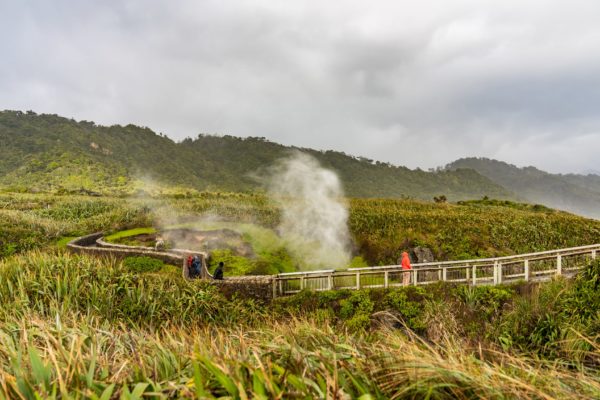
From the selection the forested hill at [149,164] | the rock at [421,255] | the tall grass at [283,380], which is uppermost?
the forested hill at [149,164]

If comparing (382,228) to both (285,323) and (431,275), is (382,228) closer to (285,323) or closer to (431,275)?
(431,275)

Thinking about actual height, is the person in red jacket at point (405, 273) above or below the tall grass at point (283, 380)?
below

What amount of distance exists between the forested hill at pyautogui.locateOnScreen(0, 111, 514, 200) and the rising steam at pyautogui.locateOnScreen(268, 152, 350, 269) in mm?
19547

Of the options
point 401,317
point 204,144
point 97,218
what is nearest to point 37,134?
point 204,144

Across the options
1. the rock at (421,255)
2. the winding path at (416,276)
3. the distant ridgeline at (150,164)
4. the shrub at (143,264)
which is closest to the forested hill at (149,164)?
the distant ridgeline at (150,164)

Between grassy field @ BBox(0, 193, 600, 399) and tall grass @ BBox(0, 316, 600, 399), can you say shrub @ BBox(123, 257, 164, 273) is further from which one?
tall grass @ BBox(0, 316, 600, 399)

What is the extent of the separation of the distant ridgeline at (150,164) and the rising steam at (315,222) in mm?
19374

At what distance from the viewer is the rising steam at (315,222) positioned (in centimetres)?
2155

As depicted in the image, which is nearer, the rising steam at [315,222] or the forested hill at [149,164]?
the rising steam at [315,222]

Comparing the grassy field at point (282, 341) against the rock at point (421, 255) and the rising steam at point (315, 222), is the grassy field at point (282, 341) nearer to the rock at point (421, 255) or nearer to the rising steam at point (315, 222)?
the rising steam at point (315, 222)

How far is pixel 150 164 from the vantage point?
356ft

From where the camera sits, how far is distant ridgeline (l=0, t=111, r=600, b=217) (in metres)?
71.0

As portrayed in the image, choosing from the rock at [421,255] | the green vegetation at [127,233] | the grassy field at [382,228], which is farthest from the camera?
the green vegetation at [127,233]

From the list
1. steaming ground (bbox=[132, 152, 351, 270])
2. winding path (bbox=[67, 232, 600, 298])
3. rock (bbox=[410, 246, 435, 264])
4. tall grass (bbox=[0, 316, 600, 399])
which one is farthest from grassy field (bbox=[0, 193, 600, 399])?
rock (bbox=[410, 246, 435, 264])
